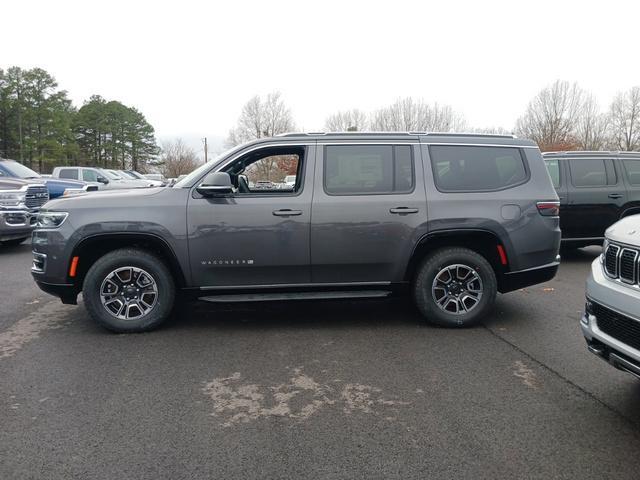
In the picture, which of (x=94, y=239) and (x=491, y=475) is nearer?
(x=491, y=475)

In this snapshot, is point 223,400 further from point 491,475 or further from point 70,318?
point 70,318

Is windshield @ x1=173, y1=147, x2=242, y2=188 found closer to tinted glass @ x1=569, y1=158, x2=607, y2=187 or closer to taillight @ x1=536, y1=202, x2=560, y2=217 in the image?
taillight @ x1=536, y1=202, x2=560, y2=217

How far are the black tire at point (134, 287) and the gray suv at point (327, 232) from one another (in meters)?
0.01

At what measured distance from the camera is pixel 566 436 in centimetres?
311

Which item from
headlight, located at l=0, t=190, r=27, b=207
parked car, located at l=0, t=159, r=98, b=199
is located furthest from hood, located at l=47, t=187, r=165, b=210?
parked car, located at l=0, t=159, r=98, b=199

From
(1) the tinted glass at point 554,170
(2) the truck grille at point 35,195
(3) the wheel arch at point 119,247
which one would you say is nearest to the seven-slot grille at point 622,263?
(3) the wheel arch at point 119,247

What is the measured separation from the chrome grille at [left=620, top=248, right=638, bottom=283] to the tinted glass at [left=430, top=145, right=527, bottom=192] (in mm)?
2253

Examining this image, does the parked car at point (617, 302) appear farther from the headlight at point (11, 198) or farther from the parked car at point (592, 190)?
the headlight at point (11, 198)

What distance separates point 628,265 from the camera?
316 centimetres

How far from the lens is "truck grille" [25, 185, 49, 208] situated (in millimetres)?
10930

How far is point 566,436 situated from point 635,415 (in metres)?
0.65

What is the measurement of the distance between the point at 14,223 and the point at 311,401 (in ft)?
30.0

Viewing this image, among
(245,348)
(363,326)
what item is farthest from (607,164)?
(245,348)

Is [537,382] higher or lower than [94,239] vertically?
lower
